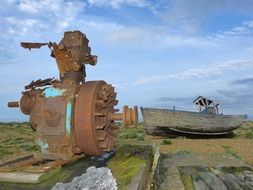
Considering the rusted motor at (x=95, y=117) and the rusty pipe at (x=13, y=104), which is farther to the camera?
the rusty pipe at (x=13, y=104)

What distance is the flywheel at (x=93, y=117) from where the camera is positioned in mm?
4574

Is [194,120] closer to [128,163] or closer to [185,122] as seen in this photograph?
[185,122]

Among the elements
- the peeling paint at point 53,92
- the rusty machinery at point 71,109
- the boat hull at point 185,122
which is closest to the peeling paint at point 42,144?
the rusty machinery at point 71,109

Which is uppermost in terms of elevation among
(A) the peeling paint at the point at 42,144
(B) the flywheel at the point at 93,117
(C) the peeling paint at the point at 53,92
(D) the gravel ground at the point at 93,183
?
(C) the peeling paint at the point at 53,92

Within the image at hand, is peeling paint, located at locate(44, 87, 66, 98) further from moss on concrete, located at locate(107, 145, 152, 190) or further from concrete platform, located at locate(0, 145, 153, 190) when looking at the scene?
moss on concrete, located at locate(107, 145, 152, 190)

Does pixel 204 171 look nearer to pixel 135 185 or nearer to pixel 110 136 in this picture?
pixel 110 136

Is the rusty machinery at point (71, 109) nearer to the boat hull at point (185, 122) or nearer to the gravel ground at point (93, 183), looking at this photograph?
the gravel ground at point (93, 183)

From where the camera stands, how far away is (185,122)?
83.2ft

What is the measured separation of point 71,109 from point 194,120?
71.3ft

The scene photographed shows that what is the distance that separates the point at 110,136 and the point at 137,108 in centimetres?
57

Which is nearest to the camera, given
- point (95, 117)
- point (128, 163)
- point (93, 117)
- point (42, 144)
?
point (93, 117)

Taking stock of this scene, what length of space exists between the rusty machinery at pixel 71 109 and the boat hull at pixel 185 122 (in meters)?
18.9

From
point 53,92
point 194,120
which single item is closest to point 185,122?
point 194,120

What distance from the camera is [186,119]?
83.3 ft
